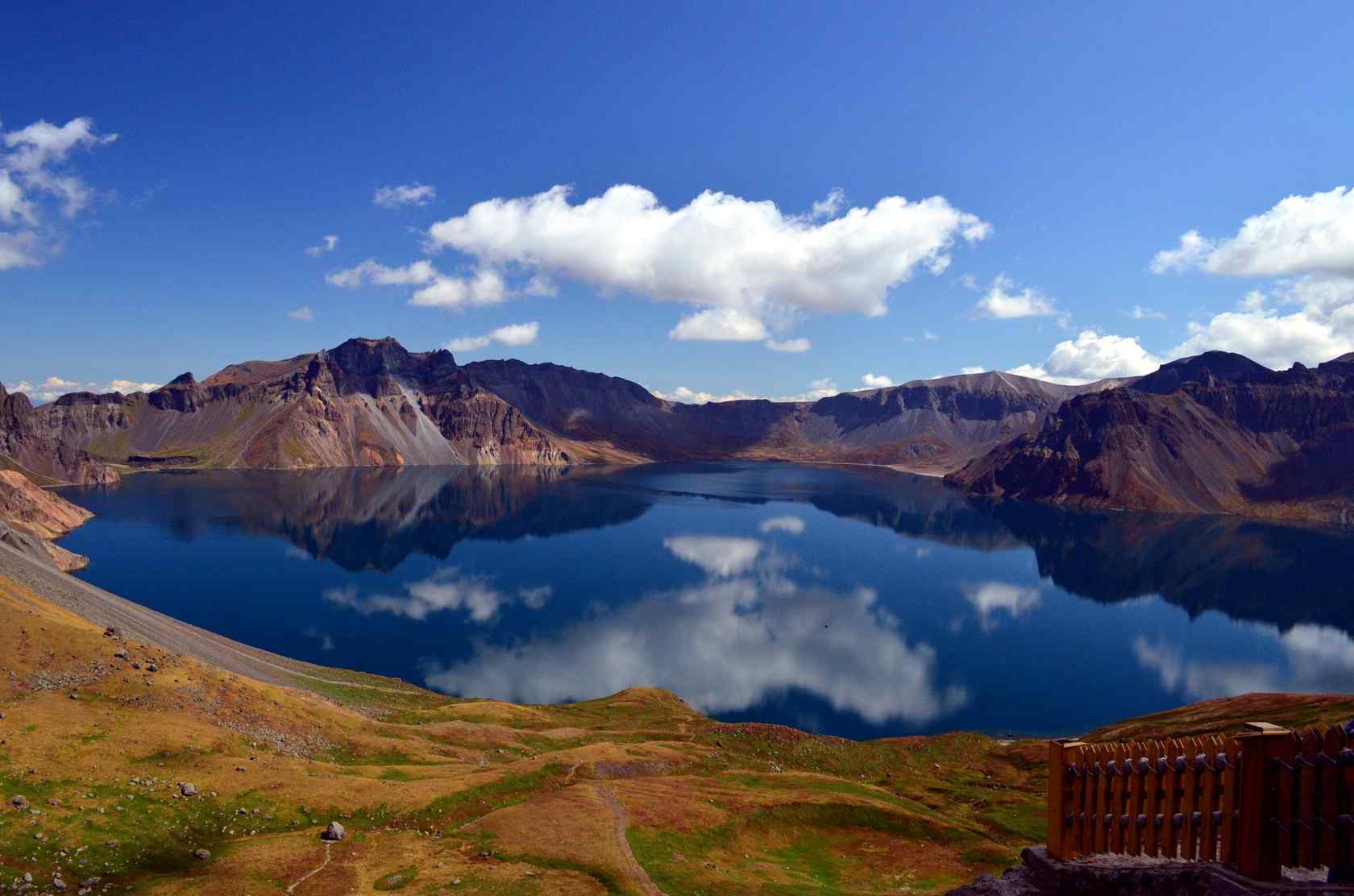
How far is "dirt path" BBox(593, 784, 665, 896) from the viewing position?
2611 centimetres

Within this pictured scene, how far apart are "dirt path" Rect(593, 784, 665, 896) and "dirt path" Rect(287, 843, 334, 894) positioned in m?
11.3

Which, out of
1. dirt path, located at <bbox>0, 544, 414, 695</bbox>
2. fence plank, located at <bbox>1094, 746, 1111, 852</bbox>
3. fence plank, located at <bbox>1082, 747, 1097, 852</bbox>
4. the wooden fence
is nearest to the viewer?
the wooden fence

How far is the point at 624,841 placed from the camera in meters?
31.1

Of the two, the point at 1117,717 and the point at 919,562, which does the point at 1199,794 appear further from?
the point at 919,562

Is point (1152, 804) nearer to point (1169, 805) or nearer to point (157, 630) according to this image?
point (1169, 805)

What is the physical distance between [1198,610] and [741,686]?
4652 inches

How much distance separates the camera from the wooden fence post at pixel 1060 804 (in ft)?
41.9

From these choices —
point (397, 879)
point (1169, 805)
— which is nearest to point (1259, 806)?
point (1169, 805)

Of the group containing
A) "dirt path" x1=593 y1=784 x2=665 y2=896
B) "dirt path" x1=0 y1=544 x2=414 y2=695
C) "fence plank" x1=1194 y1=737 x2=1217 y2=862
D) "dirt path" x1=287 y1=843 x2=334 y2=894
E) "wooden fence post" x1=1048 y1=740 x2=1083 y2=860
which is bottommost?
"dirt path" x1=0 y1=544 x2=414 y2=695

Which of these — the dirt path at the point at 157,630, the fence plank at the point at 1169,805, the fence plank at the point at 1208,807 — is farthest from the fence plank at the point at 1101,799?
the dirt path at the point at 157,630

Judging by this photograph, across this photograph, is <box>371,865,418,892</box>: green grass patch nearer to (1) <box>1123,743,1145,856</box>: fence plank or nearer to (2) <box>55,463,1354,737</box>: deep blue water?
(1) <box>1123,743,1145,856</box>: fence plank

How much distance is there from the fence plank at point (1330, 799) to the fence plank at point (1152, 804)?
2121mm

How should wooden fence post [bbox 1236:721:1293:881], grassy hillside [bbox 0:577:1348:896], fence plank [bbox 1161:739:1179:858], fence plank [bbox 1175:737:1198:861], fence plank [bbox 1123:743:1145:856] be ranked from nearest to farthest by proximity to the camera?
wooden fence post [bbox 1236:721:1293:881], fence plank [bbox 1175:737:1198:861], fence plank [bbox 1161:739:1179:858], fence plank [bbox 1123:743:1145:856], grassy hillside [bbox 0:577:1348:896]

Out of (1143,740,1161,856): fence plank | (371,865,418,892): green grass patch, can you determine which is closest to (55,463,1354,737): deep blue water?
(371,865,418,892): green grass patch
